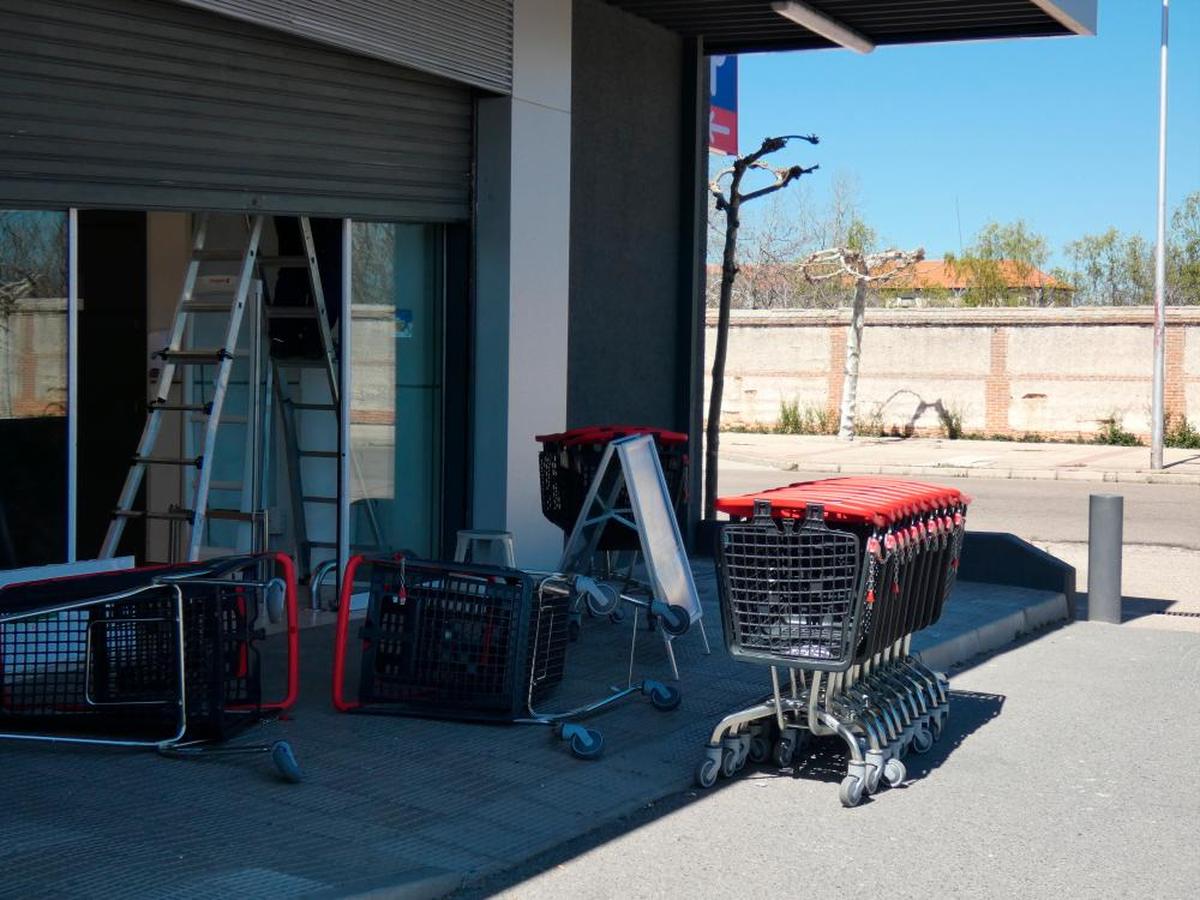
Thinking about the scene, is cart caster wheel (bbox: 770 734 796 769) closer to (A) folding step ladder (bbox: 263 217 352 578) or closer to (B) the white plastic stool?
(B) the white plastic stool

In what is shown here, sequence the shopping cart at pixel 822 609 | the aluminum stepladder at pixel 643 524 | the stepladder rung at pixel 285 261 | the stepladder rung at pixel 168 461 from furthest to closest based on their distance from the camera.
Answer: the stepladder rung at pixel 285 261
the stepladder rung at pixel 168 461
the aluminum stepladder at pixel 643 524
the shopping cart at pixel 822 609

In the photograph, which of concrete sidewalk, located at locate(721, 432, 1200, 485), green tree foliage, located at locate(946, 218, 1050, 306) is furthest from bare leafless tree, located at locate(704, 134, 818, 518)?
green tree foliage, located at locate(946, 218, 1050, 306)

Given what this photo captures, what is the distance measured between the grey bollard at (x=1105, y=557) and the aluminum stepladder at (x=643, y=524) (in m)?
4.19

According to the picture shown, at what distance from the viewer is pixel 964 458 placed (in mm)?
29609

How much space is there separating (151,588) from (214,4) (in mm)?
3400

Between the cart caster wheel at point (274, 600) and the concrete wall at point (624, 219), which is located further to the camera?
the concrete wall at point (624, 219)

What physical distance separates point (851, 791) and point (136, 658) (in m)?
3.14

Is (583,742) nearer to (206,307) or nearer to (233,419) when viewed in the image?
(206,307)

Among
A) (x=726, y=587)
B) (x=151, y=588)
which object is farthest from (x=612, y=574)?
(x=151, y=588)

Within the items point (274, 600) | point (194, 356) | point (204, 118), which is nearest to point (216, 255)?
point (194, 356)

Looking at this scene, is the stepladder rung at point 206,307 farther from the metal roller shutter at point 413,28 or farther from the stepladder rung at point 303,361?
the metal roller shutter at point 413,28

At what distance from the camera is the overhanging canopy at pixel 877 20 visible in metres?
12.0

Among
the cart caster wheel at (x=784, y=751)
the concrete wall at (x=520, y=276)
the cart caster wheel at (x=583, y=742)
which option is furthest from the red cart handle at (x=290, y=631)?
the concrete wall at (x=520, y=276)

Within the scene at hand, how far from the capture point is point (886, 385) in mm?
36906
